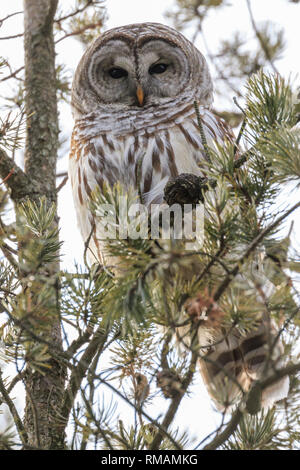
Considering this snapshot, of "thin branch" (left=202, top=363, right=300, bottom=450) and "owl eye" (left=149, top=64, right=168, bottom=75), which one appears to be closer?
"thin branch" (left=202, top=363, right=300, bottom=450)

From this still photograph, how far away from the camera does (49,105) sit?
3232mm

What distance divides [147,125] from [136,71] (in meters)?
0.52

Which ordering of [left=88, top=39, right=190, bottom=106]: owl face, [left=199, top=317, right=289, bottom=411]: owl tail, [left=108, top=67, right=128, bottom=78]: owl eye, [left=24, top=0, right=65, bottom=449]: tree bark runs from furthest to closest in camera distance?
1. [left=108, top=67, right=128, bottom=78]: owl eye
2. [left=88, top=39, right=190, bottom=106]: owl face
3. [left=199, top=317, right=289, bottom=411]: owl tail
4. [left=24, top=0, right=65, bottom=449]: tree bark

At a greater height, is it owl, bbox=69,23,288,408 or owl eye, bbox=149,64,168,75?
owl eye, bbox=149,64,168,75

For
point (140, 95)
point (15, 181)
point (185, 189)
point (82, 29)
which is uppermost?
point (82, 29)

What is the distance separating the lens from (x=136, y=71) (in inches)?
138

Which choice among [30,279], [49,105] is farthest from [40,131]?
[30,279]

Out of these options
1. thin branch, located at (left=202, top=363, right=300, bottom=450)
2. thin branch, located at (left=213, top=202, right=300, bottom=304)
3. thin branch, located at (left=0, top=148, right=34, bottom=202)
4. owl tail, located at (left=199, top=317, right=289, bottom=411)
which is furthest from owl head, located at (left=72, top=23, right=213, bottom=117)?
thin branch, located at (left=202, top=363, right=300, bottom=450)

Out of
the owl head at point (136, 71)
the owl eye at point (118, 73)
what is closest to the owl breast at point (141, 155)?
the owl head at point (136, 71)

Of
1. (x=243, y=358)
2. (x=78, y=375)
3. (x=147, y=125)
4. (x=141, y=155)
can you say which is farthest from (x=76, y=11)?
(x=78, y=375)

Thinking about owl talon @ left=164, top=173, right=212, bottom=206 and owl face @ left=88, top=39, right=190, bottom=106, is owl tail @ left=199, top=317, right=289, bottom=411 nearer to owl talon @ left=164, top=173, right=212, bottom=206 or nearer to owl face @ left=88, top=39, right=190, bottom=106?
owl talon @ left=164, top=173, right=212, bottom=206

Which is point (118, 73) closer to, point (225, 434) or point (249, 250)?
point (249, 250)

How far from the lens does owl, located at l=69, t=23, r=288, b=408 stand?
2.95m
